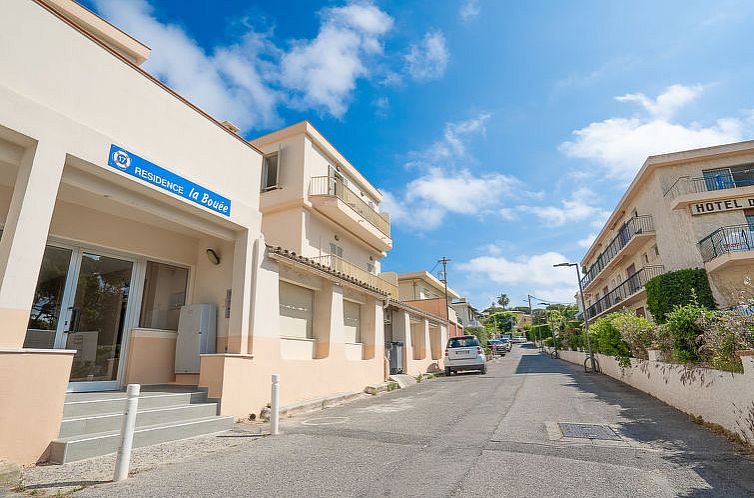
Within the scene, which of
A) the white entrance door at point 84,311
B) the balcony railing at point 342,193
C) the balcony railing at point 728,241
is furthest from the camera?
the balcony railing at point 728,241

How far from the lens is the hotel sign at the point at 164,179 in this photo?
6266 mm

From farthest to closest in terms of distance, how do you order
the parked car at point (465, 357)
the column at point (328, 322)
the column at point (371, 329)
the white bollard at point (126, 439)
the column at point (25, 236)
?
the parked car at point (465, 357), the column at point (371, 329), the column at point (328, 322), the column at point (25, 236), the white bollard at point (126, 439)

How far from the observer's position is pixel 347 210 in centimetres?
1623

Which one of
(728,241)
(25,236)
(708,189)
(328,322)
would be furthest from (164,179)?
(708,189)

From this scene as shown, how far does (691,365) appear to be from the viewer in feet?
23.8

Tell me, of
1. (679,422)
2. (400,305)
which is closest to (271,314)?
(679,422)

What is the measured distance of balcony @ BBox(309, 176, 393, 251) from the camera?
15430mm

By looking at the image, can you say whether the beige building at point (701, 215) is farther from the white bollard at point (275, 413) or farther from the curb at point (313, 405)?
the white bollard at point (275, 413)

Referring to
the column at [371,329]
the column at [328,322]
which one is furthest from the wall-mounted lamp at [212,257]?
the column at [371,329]

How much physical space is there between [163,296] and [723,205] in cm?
2596

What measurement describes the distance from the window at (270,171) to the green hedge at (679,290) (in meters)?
20.0

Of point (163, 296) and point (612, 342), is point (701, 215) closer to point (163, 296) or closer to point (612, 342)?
point (612, 342)

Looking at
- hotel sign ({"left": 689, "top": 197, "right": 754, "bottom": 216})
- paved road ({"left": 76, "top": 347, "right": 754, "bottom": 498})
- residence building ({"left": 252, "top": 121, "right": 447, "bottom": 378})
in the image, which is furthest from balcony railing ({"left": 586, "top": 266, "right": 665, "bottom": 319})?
paved road ({"left": 76, "top": 347, "right": 754, "bottom": 498})

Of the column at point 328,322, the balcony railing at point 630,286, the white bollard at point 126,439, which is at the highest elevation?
the balcony railing at point 630,286
